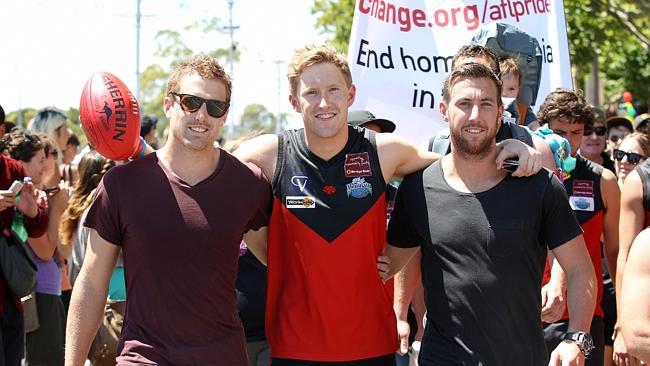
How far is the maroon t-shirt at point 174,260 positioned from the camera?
452cm

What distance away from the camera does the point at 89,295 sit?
15.3 ft

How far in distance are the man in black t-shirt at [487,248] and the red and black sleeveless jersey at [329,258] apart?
273 millimetres

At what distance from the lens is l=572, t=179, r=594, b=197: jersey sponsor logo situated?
266 inches

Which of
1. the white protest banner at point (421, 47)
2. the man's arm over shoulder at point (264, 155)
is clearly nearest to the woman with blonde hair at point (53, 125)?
the white protest banner at point (421, 47)

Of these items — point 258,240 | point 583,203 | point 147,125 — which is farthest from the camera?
point 147,125

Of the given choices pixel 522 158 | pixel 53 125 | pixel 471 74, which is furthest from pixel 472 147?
pixel 53 125

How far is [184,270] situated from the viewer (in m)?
4.52

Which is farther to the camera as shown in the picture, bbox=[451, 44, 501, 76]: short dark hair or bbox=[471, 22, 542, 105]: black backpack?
bbox=[471, 22, 542, 105]: black backpack

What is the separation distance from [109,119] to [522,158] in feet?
6.59

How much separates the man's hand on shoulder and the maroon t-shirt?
126 centimetres

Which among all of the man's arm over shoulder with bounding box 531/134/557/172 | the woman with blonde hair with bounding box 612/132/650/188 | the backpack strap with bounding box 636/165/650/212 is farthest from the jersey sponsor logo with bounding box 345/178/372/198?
the woman with blonde hair with bounding box 612/132/650/188

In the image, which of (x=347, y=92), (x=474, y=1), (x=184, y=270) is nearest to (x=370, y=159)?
(x=347, y=92)

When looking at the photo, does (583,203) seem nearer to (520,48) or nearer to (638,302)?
(520,48)

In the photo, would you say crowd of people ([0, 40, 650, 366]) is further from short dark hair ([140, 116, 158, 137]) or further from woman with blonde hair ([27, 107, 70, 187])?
woman with blonde hair ([27, 107, 70, 187])
